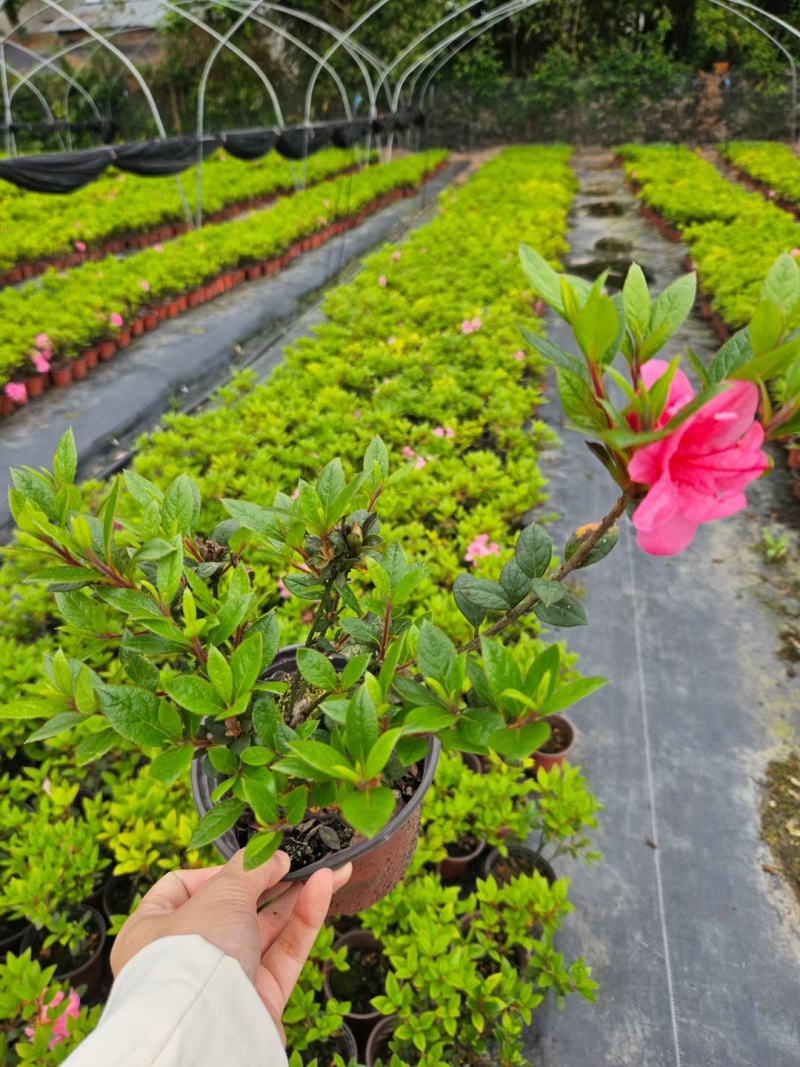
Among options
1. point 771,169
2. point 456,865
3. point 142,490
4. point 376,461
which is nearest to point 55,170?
point 142,490

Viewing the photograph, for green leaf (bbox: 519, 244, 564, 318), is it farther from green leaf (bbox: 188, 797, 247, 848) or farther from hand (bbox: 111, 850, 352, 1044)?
hand (bbox: 111, 850, 352, 1044)

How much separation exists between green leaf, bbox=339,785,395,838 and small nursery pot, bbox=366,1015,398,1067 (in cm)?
121

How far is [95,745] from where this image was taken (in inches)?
36.8

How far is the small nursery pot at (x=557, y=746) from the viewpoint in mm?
2193

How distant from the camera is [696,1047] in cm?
170

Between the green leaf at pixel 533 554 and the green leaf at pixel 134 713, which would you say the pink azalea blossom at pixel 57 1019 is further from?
the green leaf at pixel 533 554

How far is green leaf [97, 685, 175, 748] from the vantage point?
0.86m

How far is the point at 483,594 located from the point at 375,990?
4.51 ft

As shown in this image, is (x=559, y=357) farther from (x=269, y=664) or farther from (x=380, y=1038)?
(x=380, y=1038)

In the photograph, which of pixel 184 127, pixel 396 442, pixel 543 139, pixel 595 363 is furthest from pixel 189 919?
pixel 184 127

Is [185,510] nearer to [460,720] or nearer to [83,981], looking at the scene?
[460,720]

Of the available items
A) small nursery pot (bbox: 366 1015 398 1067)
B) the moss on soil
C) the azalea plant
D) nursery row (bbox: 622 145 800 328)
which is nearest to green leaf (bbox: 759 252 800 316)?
the azalea plant

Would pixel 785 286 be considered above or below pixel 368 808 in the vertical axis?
above

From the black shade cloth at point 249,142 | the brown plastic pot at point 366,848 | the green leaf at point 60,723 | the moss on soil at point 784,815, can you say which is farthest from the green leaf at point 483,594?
the black shade cloth at point 249,142
